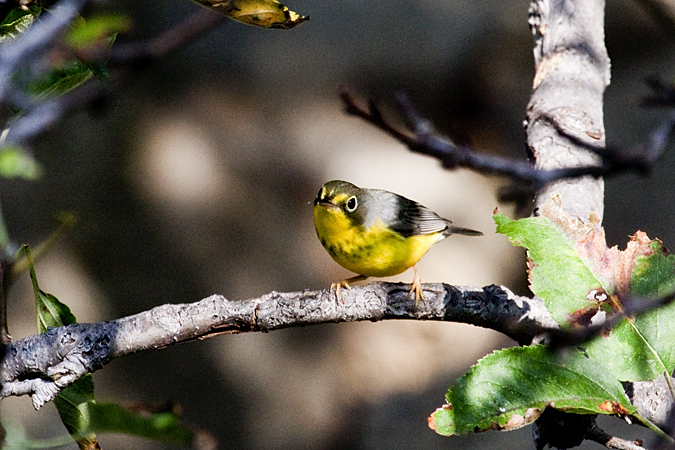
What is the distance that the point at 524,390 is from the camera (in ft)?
5.02

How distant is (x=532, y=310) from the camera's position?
6.22 feet

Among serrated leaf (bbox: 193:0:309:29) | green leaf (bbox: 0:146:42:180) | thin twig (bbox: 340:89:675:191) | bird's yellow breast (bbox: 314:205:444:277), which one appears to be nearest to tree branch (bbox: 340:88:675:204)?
thin twig (bbox: 340:89:675:191)

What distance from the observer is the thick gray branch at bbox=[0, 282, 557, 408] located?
154 centimetres

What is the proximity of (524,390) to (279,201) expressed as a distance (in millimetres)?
2924

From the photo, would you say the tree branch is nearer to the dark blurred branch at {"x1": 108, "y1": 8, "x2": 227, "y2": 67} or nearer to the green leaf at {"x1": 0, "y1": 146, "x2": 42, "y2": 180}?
the dark blurred branch at {"x1": 108, "y1": 8, "x2": 227, "y2": 67}

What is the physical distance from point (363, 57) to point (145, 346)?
3087 mm

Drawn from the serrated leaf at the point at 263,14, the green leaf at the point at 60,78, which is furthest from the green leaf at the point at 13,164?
the serrated leaf at the point at 263,14

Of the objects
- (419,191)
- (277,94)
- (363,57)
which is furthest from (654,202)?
(277,94)

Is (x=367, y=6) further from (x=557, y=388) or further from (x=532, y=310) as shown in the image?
(x=557, y=388)

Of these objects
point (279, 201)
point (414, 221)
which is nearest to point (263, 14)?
point (414, 221)

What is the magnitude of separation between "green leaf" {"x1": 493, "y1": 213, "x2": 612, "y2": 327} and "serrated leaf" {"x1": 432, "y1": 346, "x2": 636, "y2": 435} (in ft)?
0.38

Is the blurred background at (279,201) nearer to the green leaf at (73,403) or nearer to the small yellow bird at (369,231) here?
the small yellow bird at (369,231)

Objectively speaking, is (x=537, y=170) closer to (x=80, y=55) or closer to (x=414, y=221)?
(x=80, y=55)

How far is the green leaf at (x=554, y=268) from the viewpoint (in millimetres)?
1598
